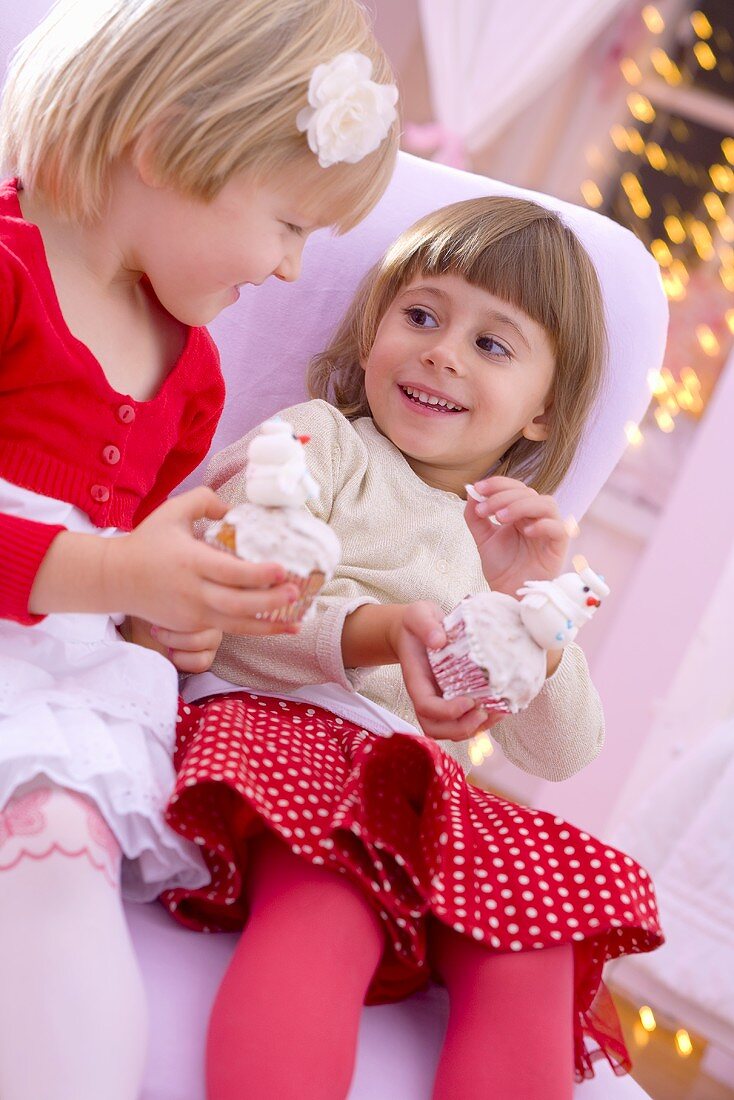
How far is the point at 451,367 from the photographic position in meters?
1.10

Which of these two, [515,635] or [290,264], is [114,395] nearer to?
[290,264]

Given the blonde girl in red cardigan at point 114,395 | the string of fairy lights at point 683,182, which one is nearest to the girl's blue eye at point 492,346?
the blonde girl in red cardigan at point 114,395

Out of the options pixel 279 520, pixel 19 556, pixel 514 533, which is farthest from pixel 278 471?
pixel 514 533

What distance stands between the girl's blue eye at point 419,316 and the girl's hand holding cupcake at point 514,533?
0.18 metres

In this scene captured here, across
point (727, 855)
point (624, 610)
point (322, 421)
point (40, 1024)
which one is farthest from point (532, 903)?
point (624, 610)

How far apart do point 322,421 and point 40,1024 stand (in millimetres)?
621

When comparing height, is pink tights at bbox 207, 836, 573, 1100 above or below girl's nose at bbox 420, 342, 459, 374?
below

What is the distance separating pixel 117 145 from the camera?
2.70 feet

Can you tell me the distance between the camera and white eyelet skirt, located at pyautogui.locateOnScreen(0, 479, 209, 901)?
28.4 inches

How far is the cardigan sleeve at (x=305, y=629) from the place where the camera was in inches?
39.0

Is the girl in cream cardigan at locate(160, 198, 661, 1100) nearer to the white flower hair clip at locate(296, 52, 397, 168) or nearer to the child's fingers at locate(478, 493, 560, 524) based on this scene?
the child's fingers at locate(478, 493, 560, 524)

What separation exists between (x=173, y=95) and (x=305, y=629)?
0.43m

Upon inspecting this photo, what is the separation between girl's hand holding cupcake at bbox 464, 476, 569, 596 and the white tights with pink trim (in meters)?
0.46

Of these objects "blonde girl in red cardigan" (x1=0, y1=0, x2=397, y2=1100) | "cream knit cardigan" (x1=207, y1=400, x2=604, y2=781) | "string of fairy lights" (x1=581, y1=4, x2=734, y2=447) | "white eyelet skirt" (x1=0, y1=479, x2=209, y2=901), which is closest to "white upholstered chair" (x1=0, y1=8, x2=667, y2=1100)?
"cream knit cardigan" (x1=207, y1=400, x2=604, y2=781)
